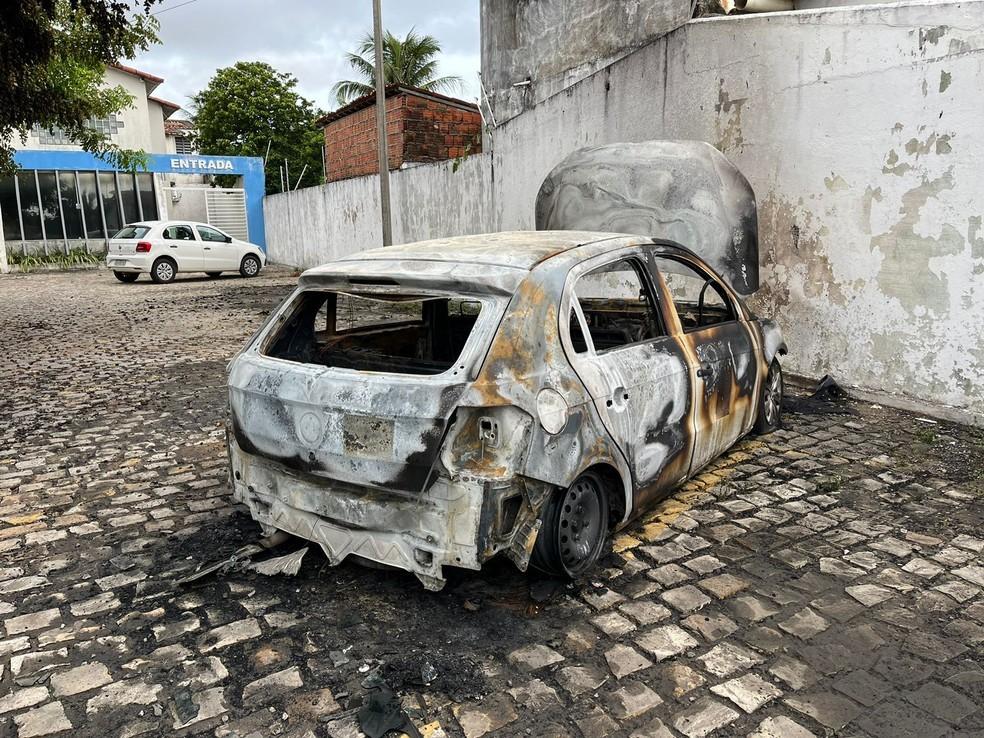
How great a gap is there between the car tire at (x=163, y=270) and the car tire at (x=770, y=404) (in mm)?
16496

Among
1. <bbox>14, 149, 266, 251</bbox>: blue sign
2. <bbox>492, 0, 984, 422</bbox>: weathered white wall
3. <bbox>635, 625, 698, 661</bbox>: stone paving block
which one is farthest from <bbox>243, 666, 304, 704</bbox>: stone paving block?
<bbox>14, 149, 266, 251</bbox>: blue sign

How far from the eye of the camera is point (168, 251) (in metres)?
18.4

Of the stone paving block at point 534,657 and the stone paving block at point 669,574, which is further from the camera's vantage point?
the stone paving block at point 669,574

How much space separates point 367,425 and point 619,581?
1446 millimetres

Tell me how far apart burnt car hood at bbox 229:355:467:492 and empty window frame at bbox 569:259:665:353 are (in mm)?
783

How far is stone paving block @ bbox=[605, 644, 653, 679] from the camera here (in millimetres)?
2867

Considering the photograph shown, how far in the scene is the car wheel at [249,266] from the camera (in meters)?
20.4

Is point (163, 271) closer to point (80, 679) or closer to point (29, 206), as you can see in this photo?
point (29, 206)

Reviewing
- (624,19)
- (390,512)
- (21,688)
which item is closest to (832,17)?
(624,19)

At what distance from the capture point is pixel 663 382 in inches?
151

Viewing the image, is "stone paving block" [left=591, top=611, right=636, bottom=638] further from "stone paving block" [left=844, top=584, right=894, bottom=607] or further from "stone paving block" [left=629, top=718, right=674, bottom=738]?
"stone paving block" [left=844, top=584, right=894, bottom=607]

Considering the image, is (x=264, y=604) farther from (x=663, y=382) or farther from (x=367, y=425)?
(x=663, y=382)

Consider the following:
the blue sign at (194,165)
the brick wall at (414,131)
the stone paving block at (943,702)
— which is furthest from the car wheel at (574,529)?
the blue sign at (194,165)

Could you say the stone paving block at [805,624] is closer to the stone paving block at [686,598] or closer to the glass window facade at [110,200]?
the stone paving block at [686,598]
